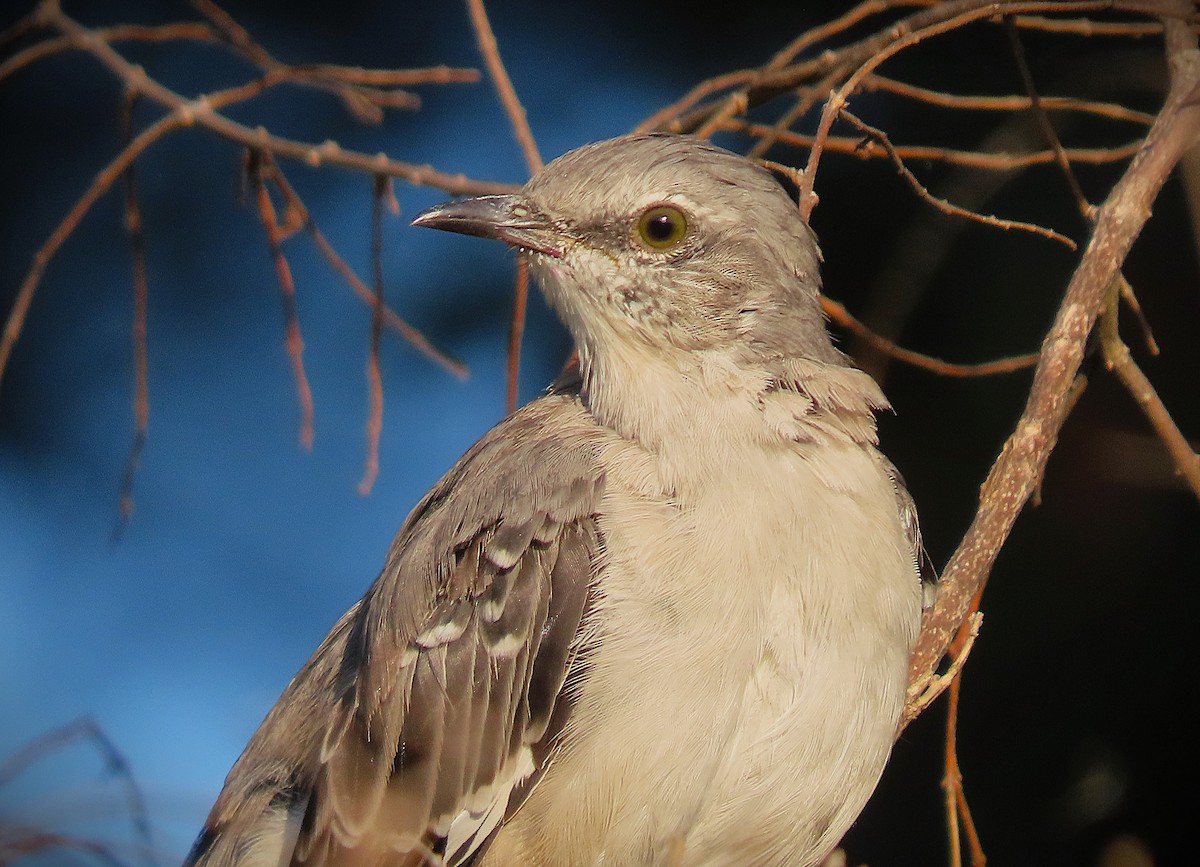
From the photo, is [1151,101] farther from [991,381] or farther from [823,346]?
[823,346]

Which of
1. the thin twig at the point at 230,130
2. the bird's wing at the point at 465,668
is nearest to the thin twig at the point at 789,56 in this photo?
the thin twig at the point at 230,130

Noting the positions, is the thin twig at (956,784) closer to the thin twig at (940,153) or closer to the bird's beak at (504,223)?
the thin twig at (940,153)

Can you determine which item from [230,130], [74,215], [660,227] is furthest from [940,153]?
[74,215]

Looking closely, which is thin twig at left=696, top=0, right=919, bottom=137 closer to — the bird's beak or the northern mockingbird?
the northern mockingbird

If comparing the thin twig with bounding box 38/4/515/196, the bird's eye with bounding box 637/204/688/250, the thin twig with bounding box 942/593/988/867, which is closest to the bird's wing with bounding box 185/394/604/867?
the bird's eye with bounding box 637/204/688/250

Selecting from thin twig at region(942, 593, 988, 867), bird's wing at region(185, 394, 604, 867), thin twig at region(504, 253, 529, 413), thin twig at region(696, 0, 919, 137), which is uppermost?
thin twig at region(696, 0, 919, 137)
